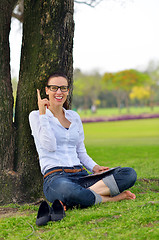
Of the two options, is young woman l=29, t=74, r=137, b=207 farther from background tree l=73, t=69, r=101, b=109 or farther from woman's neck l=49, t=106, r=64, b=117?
background tree l=73, t=69, r=101, b=109

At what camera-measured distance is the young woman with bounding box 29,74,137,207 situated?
10.9ft

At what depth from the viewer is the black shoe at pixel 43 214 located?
9.84ft

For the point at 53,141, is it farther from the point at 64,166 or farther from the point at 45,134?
the point at 64,166

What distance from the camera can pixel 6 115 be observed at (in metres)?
4.49

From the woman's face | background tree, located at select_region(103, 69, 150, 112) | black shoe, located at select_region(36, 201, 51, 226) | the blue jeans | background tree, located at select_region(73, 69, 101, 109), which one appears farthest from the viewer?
background tree, located at select_region(73, 69, 101, 109)

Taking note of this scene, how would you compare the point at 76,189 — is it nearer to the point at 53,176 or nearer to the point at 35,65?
the point at 53,176

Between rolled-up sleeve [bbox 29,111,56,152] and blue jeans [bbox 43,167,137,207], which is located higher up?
rolled-up sleeve [bbox 29,111,56,152]

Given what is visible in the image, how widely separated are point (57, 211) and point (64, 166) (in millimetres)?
586

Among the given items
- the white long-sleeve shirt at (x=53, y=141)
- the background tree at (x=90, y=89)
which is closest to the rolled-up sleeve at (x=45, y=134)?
the white long-sleeve shirt at (x=53, y=141)

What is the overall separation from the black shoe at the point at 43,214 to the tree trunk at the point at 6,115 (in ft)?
4.54

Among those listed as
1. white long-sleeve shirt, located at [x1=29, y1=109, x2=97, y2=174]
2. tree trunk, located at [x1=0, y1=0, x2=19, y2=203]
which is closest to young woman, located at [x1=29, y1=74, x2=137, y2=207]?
white long-sleeve shirt, located at [x1=29, y1=109, x2=97, y2=174]

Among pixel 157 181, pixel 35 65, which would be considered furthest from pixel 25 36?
pixel 157 181

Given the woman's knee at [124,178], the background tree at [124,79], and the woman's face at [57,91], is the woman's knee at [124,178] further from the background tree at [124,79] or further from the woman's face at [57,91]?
the background tree at [124,79]

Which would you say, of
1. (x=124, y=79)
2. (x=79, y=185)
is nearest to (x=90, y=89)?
(x=124, y=79)
